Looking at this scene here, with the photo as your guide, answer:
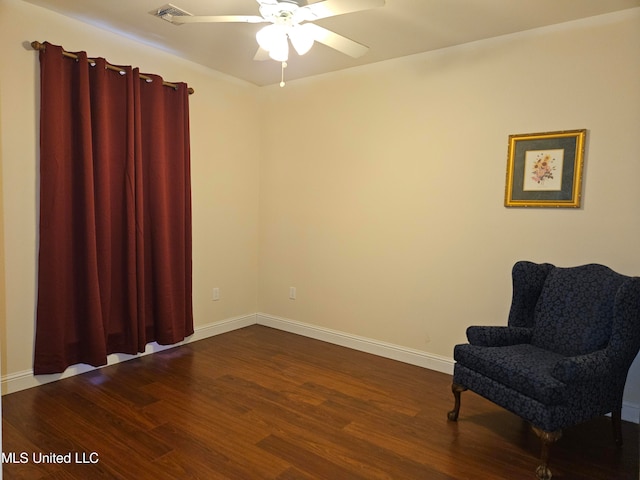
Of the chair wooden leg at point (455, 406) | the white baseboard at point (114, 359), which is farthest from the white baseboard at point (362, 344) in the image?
the chair wooden leg at point (455, 406)

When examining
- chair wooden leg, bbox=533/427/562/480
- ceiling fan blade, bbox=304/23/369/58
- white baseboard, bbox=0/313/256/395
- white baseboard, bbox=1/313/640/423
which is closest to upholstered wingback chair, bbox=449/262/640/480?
chair wooden leg, bbox=533/427/562/480

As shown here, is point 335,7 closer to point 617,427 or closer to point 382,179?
point 382,179

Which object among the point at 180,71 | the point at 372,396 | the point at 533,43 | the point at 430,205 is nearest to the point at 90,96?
the point at 180,71

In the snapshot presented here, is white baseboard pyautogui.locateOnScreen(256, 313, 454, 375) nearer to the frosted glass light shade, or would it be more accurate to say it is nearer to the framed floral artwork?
the framed floral artwork

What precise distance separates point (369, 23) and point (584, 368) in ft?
8.13

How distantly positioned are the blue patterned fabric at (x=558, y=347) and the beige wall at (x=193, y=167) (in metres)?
2.55

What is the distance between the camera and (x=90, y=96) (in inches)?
121

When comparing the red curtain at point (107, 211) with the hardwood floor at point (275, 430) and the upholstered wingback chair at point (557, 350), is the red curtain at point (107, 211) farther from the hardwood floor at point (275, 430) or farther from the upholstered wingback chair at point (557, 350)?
the upholstered wingback chair at point (557, 350)

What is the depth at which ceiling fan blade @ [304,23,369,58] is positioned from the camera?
222cm

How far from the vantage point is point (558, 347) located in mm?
2562

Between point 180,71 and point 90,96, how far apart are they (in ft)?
3.06

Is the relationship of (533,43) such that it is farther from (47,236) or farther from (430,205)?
(47,236)

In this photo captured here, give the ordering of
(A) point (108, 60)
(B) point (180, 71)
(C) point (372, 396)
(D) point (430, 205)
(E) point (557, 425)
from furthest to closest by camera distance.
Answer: (B) point (180, 71) < (D) point (430, 205) < (A) point (108, 60) < (C) point (372, 396) < (E) point (557, 425)

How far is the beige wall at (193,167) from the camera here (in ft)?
9.18
